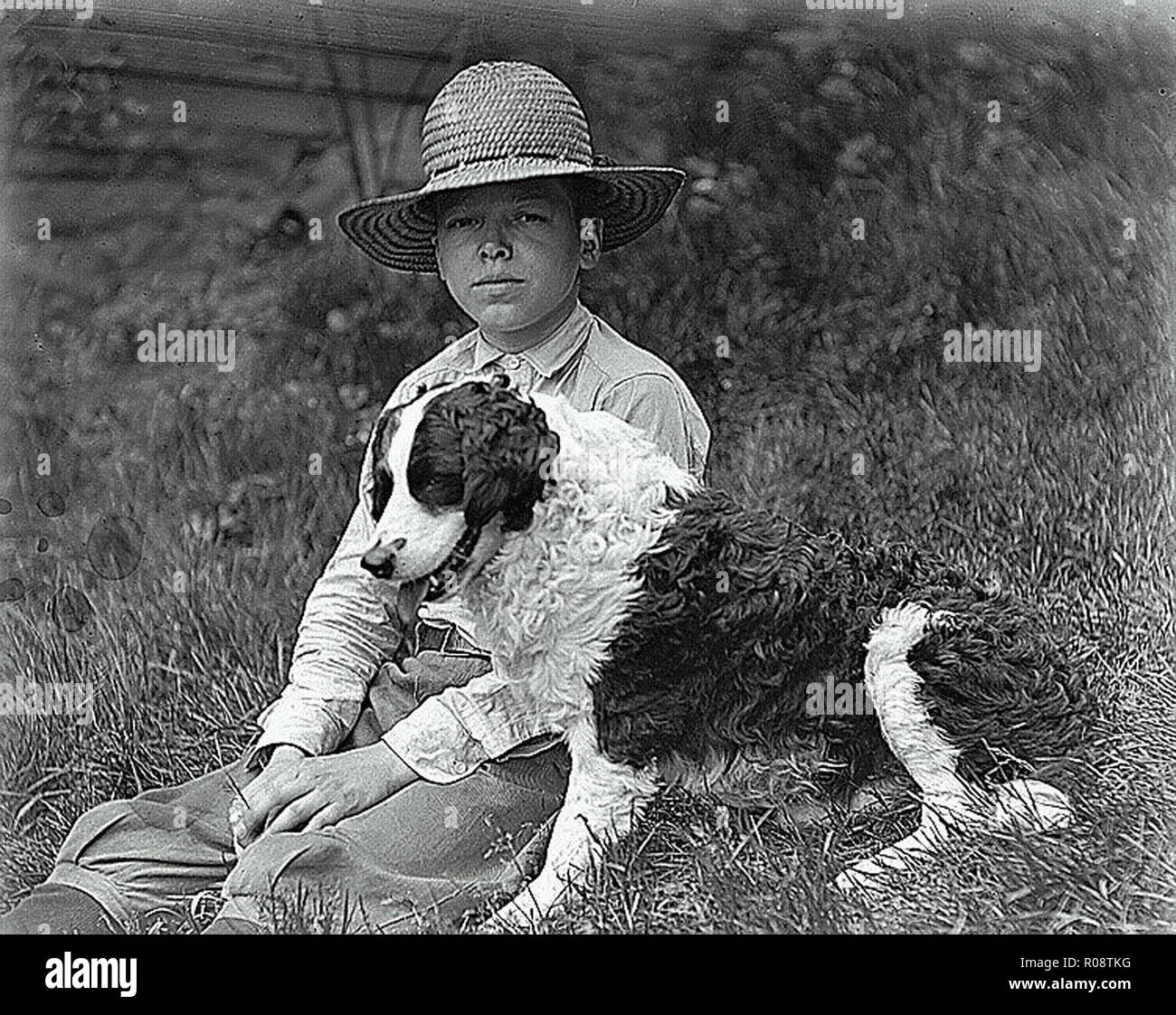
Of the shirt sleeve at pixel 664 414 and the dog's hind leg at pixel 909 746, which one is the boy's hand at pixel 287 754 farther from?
the dog's hind leg at pixel 909 746

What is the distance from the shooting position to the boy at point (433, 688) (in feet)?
8.13

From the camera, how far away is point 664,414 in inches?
101

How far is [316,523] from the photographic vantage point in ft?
8.64

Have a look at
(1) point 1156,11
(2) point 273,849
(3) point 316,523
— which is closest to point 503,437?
(3) point 316,523

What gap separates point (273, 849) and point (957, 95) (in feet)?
5.53

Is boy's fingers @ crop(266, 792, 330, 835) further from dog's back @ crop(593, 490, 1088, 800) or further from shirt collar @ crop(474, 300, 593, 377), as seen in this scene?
shirt collar @ crop(474, 300, 593, 377)

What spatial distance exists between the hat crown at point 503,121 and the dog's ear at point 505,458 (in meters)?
0.44

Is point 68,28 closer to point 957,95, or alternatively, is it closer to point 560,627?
point 560,627

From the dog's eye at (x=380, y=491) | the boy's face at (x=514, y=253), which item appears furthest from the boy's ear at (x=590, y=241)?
the dog's eye at (x=380, y=491)

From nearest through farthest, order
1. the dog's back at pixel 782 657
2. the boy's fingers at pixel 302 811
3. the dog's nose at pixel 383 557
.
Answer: the dog's nose at pixel 383 557 < the dog's back at pixel 782 657 < the boy's fingers at pixel 302 811

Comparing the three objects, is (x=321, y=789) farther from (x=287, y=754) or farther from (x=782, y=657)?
(x=782, y=657)

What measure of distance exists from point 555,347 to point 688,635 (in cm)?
54

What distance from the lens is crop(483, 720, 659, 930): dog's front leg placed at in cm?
243

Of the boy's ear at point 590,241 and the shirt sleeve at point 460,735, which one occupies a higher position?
the boy's ear at point 590,241
